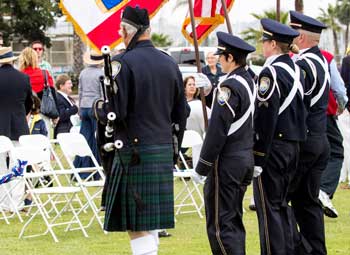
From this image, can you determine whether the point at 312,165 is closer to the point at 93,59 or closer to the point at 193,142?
the point at 193,142

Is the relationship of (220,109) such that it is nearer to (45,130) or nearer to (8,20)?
(45,130)

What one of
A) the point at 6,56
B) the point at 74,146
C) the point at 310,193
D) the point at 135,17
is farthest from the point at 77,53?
the point at 135,17

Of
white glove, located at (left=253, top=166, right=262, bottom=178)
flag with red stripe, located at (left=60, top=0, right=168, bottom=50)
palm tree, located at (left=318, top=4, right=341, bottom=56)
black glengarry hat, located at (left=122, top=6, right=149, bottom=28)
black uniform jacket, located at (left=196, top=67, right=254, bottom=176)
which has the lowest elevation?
palm tree, located at (left=318, top=4, right=341, bottom=56)

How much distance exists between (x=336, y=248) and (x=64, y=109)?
666 centimetres

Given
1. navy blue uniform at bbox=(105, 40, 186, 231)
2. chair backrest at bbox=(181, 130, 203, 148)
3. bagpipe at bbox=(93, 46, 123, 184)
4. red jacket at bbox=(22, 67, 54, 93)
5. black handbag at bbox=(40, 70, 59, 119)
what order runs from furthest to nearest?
black handbag at bbox=(40, 70, 59, 119) < red jacket at bbox=(22, 67, 54, 93) < chair backrest at bbox=(181, 130, 203, 148) < navy blue uniform at bbox=(105, 40, 186, 231) < bagpipe at bbox=(93, 46, 123, 184)

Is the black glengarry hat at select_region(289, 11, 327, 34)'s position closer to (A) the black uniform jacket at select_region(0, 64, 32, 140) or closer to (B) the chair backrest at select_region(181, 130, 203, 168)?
(B) the chair backrest at select_region(181, 130, 203, 168)

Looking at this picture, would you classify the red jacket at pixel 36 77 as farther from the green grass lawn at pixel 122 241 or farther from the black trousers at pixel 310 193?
the black trousers at pixel 310 193

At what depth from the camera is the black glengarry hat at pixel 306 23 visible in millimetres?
8391

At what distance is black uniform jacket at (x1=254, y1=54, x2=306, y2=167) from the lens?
302 inches

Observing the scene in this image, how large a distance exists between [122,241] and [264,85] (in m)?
2.62

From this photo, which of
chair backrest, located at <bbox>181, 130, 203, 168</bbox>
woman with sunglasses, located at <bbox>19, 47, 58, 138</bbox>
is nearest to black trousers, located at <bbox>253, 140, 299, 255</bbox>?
chair backrest, located at <bbox>181, 130, 203, 168</bbox>

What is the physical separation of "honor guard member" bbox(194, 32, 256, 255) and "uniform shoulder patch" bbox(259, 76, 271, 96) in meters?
0.10

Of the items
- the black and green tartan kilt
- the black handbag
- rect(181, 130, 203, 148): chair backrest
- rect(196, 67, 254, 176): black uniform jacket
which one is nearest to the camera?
the black and green tartan kilt

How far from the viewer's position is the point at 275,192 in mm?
7902
